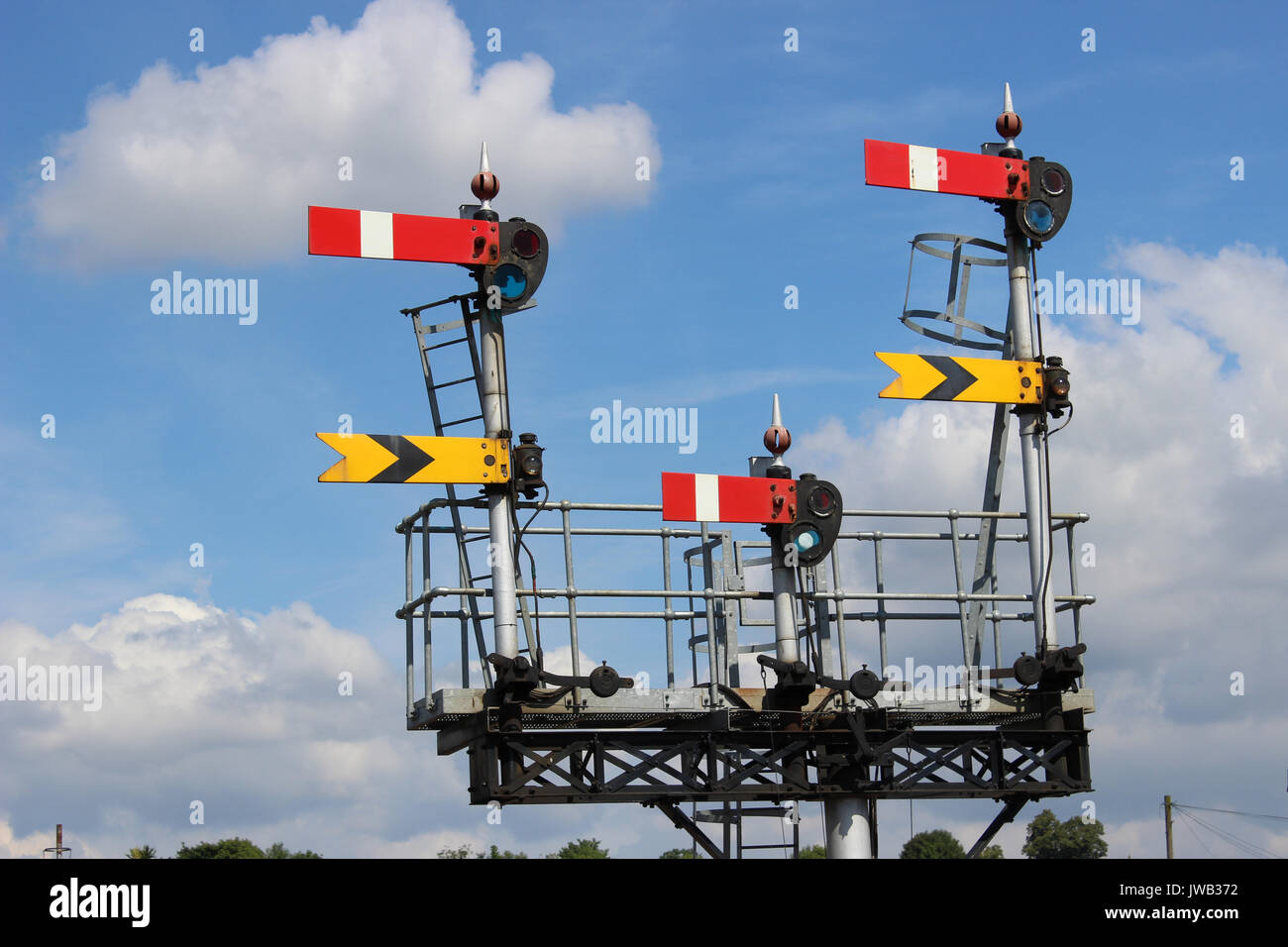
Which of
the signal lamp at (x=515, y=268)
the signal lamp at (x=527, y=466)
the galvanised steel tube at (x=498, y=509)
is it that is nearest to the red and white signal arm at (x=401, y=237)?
the signal lamp at (x=515, y=268)

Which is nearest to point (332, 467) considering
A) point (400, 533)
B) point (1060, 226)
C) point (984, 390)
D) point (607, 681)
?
point (400, 533)

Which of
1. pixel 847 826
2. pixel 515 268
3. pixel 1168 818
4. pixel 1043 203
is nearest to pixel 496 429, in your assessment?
pixel 515 268

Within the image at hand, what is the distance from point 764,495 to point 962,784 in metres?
3.93

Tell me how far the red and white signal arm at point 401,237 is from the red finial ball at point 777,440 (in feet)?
11.3

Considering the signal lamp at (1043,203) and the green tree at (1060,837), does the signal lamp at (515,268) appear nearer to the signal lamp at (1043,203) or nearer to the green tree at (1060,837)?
the signal lamp at (1043,203)

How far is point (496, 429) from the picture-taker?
54.0 feet

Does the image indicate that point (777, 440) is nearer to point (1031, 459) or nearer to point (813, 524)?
point (813, 524)

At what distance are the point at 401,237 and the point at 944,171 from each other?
6114 millimetres

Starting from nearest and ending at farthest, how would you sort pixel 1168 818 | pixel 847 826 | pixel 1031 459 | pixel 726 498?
1. pixel 726 498
2. pixel 847 826
3. pixel 1031 459
4. pixel 1168 818

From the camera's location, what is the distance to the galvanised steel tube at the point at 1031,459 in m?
18.1

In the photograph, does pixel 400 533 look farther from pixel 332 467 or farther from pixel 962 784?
pixel 962 784

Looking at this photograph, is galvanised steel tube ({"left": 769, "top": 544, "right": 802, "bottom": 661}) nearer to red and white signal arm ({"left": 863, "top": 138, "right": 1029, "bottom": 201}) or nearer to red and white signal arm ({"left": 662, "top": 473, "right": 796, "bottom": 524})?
red and white signal arm ({"left": 662, "top": 473, "right": 796, "bottom": 524})

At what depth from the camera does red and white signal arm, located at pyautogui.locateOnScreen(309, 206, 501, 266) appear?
52.6 feet

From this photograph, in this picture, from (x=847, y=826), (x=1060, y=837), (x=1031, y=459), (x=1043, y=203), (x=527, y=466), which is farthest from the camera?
(x=1060, y=837)
